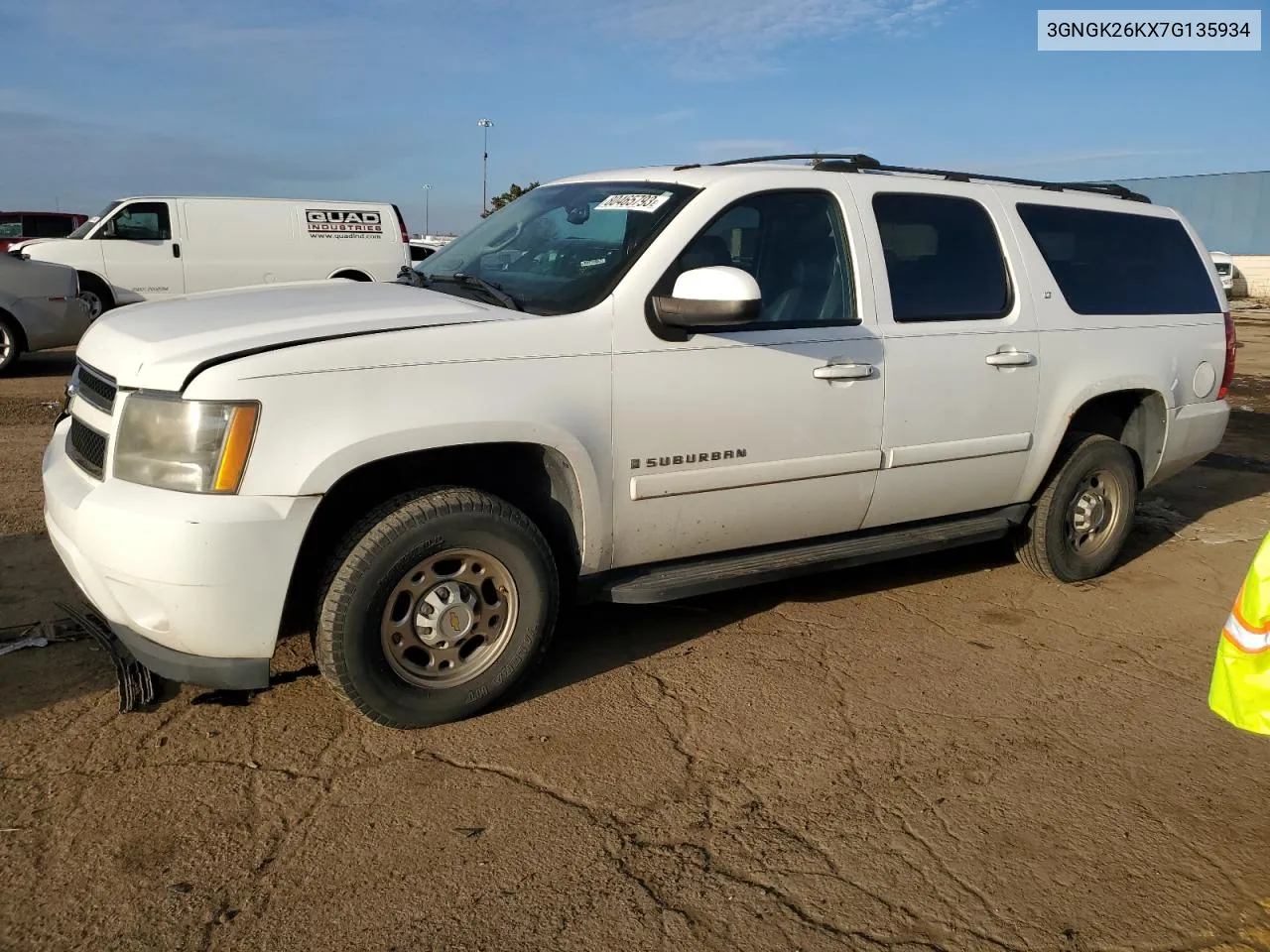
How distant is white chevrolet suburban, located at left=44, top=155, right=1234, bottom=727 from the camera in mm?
2961

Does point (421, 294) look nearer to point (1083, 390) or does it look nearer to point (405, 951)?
point (405, 951)

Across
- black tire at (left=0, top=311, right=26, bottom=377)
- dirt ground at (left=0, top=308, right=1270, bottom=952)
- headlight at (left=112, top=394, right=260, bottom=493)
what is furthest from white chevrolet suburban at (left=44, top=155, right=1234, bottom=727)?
black tire at (left=0, top=311, right=26, bottom=377)

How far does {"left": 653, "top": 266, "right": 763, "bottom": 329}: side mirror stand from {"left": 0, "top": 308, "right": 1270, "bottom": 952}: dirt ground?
4.42ft

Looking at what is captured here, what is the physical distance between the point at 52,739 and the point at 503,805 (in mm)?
1437

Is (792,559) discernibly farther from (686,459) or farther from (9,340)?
(9,340)

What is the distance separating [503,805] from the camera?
117 inches

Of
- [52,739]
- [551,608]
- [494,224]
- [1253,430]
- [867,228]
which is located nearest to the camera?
[52,739]

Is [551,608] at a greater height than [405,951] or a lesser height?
greater

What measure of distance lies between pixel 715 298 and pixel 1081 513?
273 centimetres

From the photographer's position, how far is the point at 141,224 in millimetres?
14906

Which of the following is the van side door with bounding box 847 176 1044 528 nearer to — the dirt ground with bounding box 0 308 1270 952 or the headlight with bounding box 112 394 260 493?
the dirt ground with bounding box 0 308 1270 952

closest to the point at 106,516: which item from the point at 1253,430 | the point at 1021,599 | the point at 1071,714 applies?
the point at 1071,714

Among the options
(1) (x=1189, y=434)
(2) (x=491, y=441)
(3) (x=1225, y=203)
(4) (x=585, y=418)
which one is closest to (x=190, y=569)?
(2) (x=491, y=441)

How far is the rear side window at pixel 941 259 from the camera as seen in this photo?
423cm
